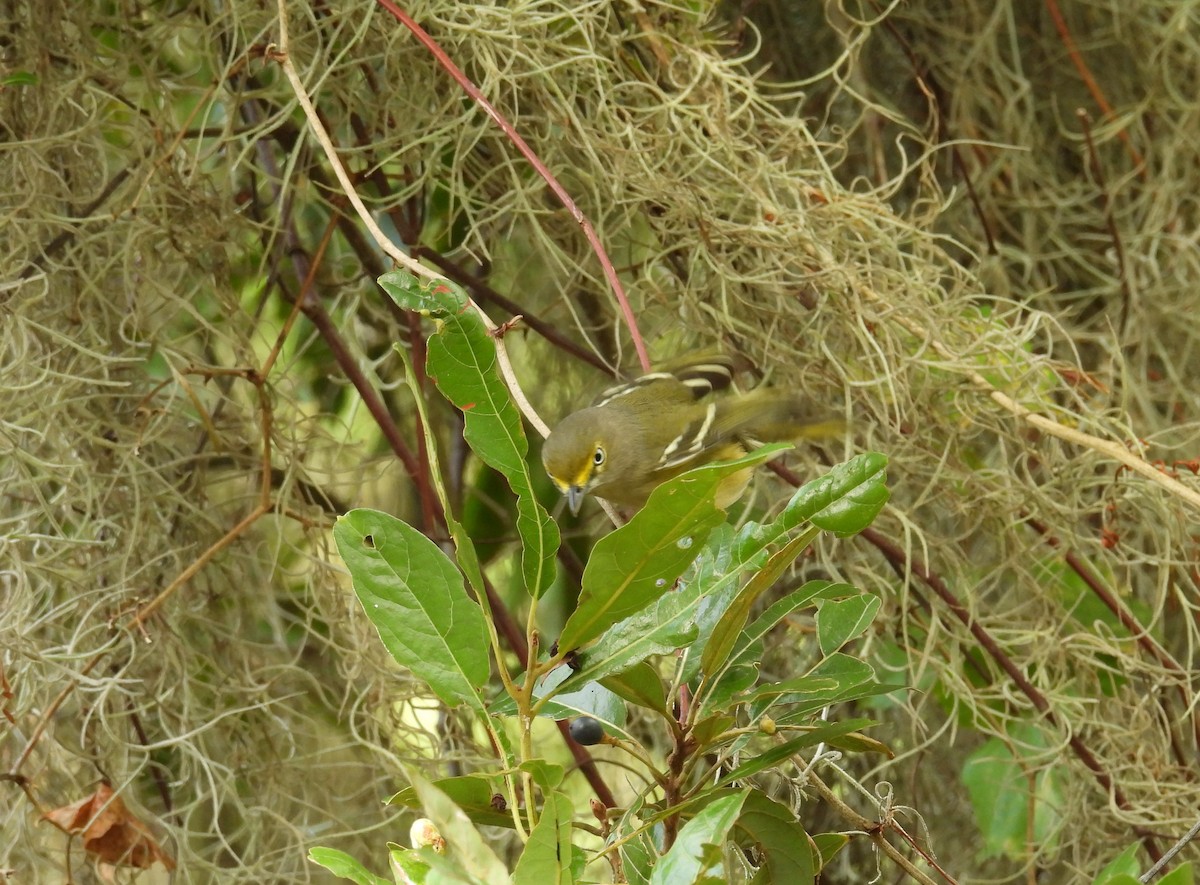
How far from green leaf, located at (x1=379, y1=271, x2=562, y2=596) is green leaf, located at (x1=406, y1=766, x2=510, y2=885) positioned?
0.23m

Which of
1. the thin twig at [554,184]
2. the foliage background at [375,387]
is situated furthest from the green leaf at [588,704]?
the foliage background at [375,387]

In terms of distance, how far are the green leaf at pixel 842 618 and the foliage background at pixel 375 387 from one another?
0.75 meters

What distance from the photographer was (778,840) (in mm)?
1163

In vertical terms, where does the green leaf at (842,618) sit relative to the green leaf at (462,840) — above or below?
below

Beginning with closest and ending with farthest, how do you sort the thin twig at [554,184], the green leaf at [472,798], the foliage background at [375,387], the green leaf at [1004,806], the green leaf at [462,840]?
the green leaf at [462,840] < the green leaf at [472,798] < the thin twig at [554,184] < the foliage background at [375,387] < the green leaf at [1004,806]

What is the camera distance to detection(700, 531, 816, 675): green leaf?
1052mm

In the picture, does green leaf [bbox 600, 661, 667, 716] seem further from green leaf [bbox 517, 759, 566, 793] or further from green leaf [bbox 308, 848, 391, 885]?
green leaf [bbox 308, 848, 391, 885]

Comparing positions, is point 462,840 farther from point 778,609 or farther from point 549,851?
point 778,609

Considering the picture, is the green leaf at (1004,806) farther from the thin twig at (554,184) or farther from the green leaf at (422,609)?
the green leaf at (422,609)

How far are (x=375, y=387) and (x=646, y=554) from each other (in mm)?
1468

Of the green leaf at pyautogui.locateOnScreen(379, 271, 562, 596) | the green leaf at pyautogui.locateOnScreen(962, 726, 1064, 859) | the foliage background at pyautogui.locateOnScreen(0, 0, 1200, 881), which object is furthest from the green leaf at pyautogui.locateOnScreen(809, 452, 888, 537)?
the green leaf at pyautogui.locateOnScreen(962, 726, 1064, 859)

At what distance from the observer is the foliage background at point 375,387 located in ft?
6.59

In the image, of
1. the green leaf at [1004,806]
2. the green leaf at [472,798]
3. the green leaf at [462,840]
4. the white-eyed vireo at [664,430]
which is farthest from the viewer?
the green leaf at [1004,806]

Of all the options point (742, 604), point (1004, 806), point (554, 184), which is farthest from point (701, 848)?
point (1004, 806)
